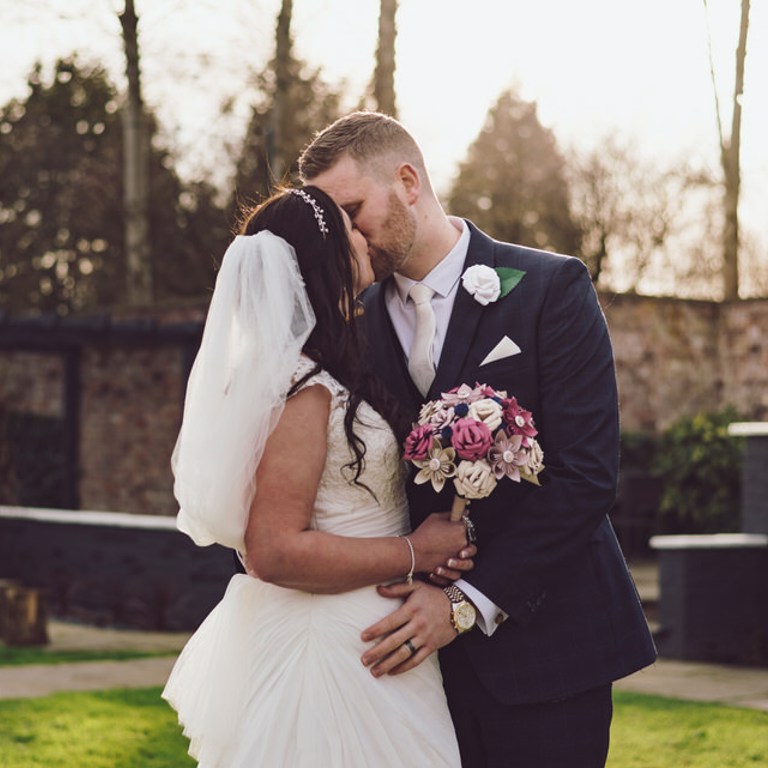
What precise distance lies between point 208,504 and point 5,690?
518 centimetres

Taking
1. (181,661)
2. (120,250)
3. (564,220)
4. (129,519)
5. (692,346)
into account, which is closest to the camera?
(181,661)

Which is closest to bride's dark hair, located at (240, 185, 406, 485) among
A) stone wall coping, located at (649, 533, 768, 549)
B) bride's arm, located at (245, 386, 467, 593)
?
bride's arm, located at (245, 386, 467, 593)

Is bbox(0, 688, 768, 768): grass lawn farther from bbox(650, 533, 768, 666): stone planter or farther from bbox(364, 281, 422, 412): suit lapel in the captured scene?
bbox(364, 281, 422, 412): suit lapel

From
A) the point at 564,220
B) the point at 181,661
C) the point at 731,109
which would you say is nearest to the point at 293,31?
the point at 731,109

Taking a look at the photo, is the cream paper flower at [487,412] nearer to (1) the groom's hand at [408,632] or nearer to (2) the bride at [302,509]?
(2) the bride at [302,509]

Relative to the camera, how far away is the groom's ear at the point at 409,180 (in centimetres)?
353

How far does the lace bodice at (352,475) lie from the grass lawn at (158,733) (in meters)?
3.28

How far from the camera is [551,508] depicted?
10.5ft

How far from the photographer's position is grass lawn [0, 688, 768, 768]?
20.2 ft

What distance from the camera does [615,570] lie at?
11.3 feet

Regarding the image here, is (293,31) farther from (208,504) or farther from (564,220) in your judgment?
(564,220)

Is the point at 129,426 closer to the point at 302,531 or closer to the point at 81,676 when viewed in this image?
the point at 81,676

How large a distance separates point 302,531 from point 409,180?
1035 mm

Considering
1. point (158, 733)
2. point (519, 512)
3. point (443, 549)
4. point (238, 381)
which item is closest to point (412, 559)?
point (443, 549)
